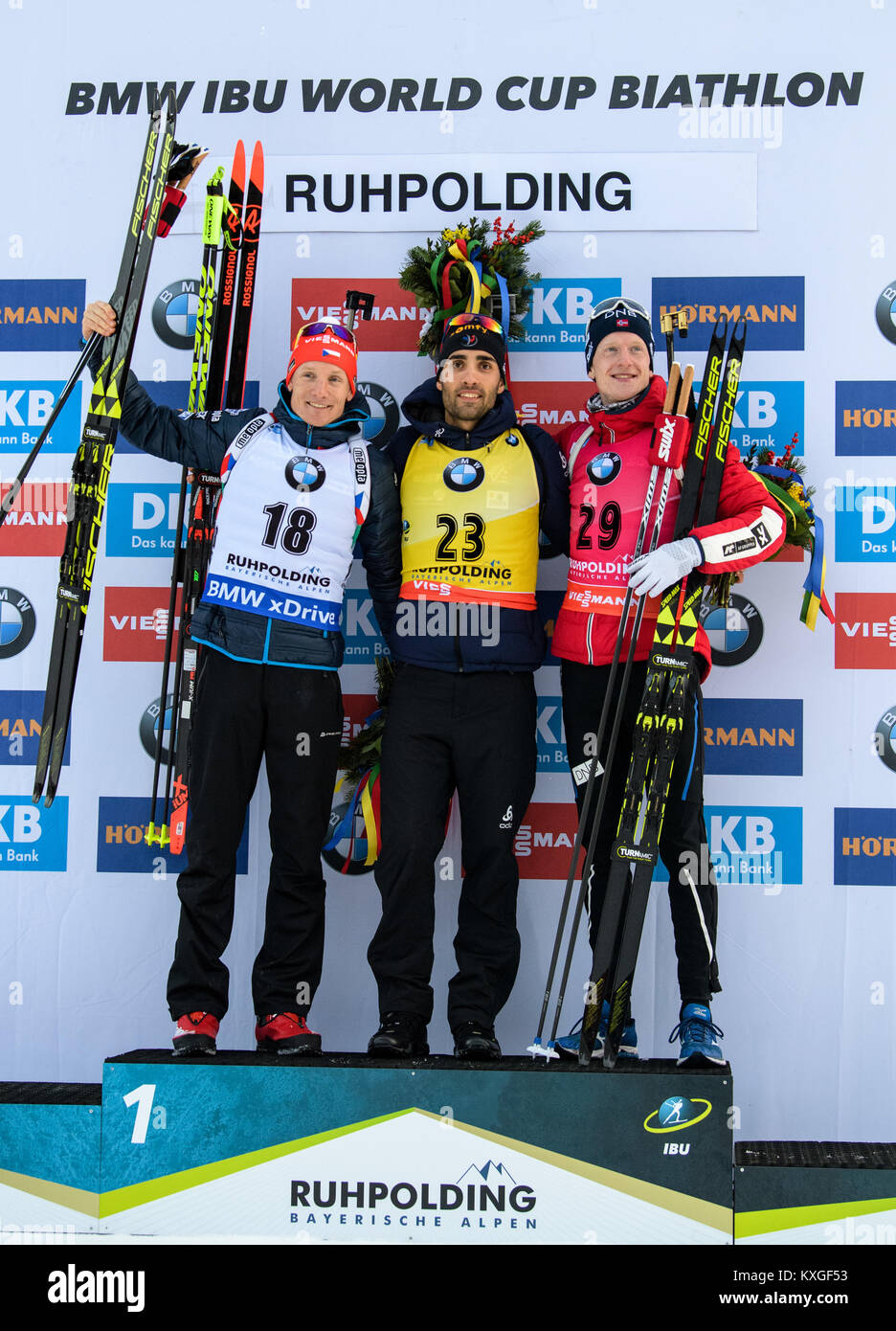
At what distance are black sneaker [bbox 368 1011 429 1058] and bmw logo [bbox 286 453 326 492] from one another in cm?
141

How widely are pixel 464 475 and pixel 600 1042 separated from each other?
1555 millimetres

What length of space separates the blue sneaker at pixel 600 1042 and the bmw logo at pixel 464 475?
1410 millimetres

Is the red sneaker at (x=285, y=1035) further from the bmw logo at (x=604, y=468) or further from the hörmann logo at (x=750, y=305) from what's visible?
the hörmann logo at (x=750, y=305)

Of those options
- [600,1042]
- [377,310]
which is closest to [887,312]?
[377,310]

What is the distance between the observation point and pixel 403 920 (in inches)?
119

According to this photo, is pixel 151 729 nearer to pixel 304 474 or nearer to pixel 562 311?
pixel 304 474

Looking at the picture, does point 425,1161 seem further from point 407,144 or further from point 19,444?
point 407,144

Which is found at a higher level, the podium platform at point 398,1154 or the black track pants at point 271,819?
the black track pants at point 271,819

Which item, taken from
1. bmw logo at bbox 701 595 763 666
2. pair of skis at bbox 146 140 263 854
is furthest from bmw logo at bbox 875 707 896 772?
pair of skis at bbox 146 140 263 854

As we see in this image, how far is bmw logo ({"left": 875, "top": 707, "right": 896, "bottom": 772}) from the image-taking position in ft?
11.5

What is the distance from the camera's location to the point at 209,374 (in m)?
3.32

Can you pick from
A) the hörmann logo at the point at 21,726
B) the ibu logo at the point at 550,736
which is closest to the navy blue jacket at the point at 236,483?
the ibu logo at the point at 550,736

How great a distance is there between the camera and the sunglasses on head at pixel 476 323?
315 cm
